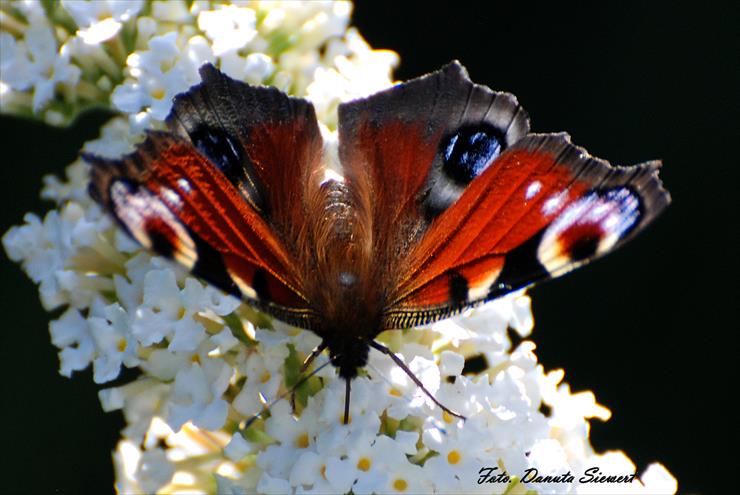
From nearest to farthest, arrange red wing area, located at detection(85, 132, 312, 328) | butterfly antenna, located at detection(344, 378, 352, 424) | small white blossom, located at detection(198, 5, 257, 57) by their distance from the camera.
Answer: red wing area, located at detection(85, 132, 312, 328)
butterfly antenna, located at detection(344, 378, 352, 424)
small white blossom, located at detection(198, 5, 257, 57)

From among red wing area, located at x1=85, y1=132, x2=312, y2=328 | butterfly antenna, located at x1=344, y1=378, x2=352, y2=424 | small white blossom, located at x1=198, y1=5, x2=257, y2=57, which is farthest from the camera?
small white blossom, located at x1=198, y1=5, x2=257, y2=57

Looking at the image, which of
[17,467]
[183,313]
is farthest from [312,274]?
[17,467]

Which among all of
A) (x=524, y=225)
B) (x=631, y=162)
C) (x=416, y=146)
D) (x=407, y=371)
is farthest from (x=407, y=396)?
(x=631, y=162)

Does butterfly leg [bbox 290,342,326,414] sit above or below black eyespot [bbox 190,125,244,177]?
below

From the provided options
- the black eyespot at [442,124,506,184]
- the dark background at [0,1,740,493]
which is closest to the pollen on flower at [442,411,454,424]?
the black eyespot at [442,124,506,184]

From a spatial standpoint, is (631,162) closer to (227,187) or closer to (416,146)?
(416,146)

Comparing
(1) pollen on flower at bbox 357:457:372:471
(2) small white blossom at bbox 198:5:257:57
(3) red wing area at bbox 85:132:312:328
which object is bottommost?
(1) pollen on flower at bbox 357:457:372:471

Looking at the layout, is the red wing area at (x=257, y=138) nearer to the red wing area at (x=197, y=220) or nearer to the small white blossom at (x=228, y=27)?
the red wing area at (x=197, y=220)

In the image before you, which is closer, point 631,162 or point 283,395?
point 283,395

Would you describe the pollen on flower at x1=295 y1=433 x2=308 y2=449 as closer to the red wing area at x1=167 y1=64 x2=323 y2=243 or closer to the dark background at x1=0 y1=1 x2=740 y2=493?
the red wing area at x1=167 y1=64 x2=323 y2=243
